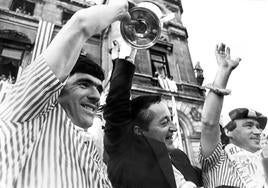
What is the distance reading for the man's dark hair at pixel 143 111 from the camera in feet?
6.51

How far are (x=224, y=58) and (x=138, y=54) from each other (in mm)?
9238

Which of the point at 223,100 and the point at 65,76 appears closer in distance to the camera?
the point at 65,76

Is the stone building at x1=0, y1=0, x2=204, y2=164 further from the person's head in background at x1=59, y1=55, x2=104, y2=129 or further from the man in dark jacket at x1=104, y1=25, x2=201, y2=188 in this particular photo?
the person's head in background at x1=59, y1=55, x2=104, y2=129

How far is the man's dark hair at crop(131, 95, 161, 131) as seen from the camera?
1.98 meters

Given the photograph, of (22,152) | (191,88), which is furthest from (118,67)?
(191,88)

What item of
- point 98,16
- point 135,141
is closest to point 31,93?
point 98,16

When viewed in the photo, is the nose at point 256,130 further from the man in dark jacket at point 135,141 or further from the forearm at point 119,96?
the forearm at point 119,96

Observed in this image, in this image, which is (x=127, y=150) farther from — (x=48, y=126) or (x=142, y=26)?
(x=142, y=26)

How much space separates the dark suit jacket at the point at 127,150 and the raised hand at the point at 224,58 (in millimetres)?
1006

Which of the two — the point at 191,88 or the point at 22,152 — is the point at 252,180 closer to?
the point at 22,152

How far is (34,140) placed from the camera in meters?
0.96

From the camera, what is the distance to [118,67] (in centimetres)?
172

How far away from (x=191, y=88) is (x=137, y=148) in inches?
396

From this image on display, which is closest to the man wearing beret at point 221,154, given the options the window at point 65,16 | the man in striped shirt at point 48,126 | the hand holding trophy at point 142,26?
the hand holding trophy at point 142,26
